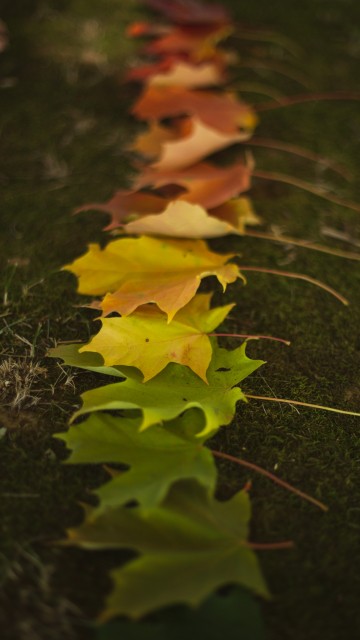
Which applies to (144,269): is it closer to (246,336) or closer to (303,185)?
(246,336)

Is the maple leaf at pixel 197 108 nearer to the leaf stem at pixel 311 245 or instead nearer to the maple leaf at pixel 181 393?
the leaf stem at pixel 311 245

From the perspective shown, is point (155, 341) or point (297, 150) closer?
point (155, 341)

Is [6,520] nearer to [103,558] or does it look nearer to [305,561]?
[103,558]

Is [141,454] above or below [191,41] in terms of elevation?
below

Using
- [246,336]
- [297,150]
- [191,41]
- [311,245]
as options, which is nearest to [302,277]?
[311,245]

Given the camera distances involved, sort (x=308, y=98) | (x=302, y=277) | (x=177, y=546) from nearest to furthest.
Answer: (x=177, y=546), (x=302, y=277), (x=308, y=98)

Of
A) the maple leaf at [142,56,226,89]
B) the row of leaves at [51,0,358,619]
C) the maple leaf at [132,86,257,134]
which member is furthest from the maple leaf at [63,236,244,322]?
the maple leaf at [142,56,226,89]

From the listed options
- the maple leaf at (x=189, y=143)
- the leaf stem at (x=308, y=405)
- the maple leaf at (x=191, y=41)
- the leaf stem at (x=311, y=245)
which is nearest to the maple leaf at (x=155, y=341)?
the leaf stem at (x=308, y=405)
